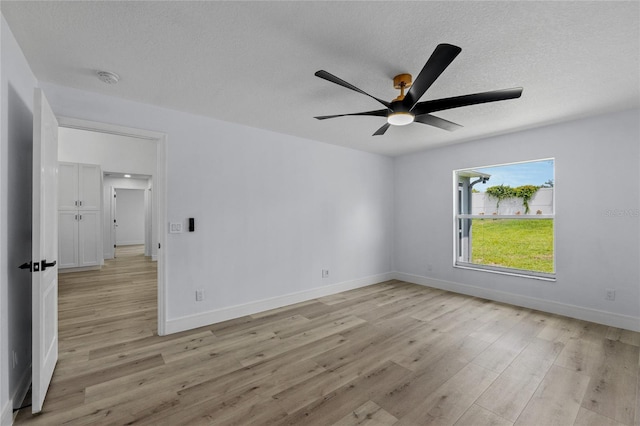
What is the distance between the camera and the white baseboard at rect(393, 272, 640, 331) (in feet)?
10.5

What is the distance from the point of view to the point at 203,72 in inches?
92.9

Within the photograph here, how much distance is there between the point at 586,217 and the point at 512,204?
909mm

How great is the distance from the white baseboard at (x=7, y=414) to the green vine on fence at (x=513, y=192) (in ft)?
18.3

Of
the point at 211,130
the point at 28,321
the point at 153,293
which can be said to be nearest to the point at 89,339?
the point at 28,321

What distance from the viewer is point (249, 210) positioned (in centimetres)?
373

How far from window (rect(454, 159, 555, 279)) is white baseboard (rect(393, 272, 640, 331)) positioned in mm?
349

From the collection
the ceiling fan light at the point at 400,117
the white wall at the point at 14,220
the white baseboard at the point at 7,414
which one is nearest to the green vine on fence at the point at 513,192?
the ceiling fan light at the point at 400,117

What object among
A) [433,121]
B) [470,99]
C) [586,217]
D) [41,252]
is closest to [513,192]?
[586,217]

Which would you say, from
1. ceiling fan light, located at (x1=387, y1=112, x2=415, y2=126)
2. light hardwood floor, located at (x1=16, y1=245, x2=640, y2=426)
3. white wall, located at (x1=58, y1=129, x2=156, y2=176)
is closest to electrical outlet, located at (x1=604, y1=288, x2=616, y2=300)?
light hardwood floor, located at (x1=16, y1=245, x2=640, y2=426)

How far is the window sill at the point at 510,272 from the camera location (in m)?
3.84

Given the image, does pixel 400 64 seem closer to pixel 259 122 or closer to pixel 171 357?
pixel 259 122

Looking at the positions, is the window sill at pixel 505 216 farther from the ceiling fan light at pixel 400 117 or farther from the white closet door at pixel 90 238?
the white closet door at pixel 90 238

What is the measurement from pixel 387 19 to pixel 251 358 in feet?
9.31

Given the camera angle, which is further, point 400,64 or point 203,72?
point 203,72
